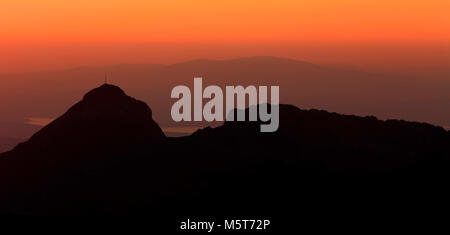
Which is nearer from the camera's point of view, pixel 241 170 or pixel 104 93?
pixel 241 170

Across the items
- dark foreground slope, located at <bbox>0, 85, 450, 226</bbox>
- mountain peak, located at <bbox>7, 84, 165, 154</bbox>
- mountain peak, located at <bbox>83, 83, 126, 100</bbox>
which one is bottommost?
dark foreground slope, located at <bbox>0, 85, 450, 226</bbox>

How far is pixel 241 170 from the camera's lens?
5079 inches

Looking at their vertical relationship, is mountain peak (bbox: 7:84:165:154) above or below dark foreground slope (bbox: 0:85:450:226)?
above

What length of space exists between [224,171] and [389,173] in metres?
18.1

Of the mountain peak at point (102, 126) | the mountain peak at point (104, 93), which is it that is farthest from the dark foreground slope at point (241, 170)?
the mountain peak at point (104, 93)

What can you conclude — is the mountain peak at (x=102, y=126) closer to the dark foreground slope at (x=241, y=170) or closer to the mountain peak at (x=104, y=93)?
the mountain peak at (x=104, y=93)

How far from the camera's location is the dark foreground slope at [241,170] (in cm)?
12525

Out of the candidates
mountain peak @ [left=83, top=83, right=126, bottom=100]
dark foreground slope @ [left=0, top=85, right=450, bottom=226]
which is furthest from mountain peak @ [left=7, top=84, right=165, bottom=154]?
dark foreground slope @ [left=0, top=85, right=450, bottom=226]

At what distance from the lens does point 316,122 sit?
13825 centimetres

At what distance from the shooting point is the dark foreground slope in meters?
125

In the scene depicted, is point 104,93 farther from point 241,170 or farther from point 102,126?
point 241,170

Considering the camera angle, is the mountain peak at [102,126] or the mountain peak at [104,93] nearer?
the mountain peak at [102,126]

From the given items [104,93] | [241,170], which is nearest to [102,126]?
[104,93]

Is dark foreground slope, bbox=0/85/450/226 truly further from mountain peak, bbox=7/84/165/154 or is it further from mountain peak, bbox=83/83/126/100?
mountain peak, bbox=83/83/126/100
